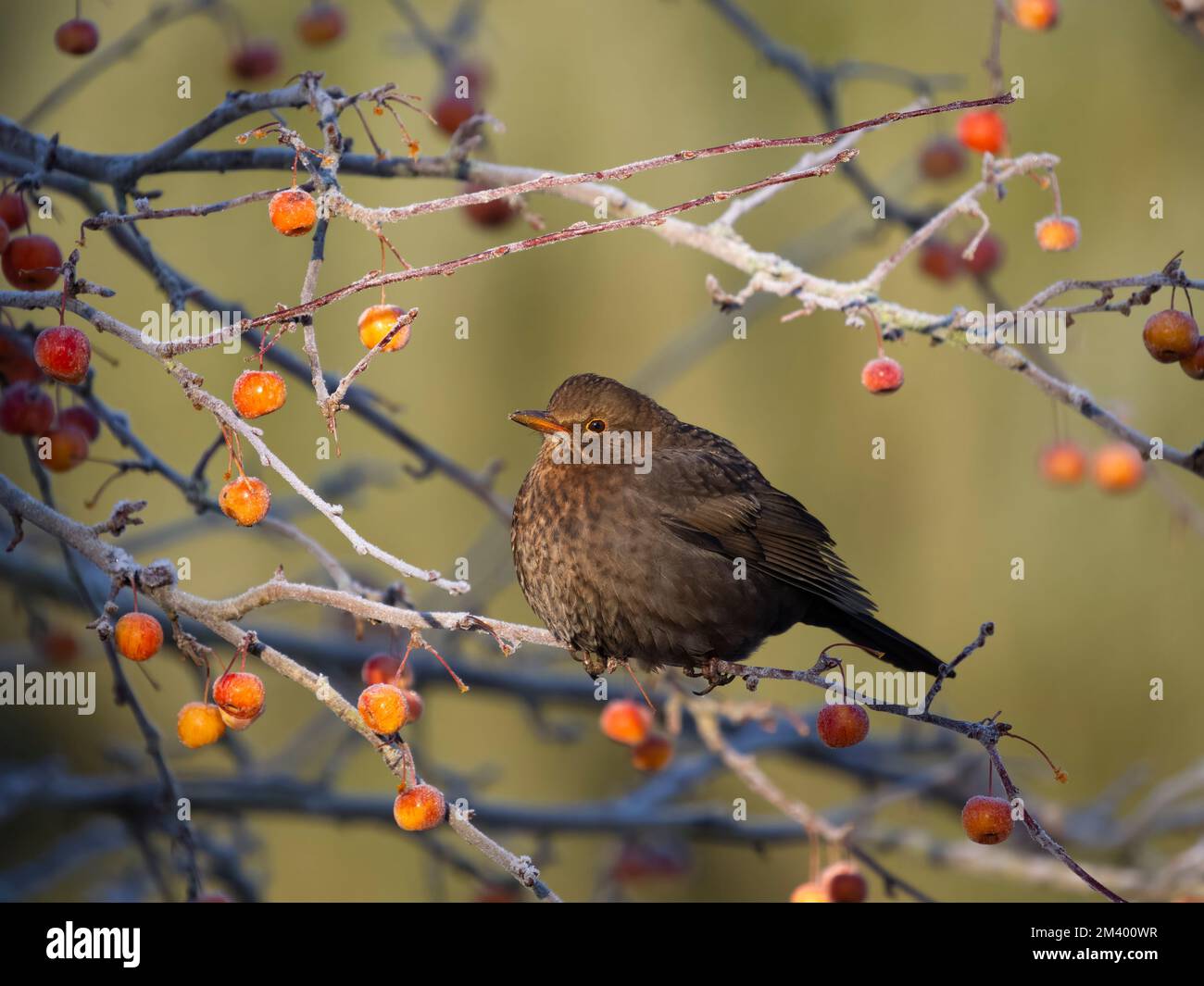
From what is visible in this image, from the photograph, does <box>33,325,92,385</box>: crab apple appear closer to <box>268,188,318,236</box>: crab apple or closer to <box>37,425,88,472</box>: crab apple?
<box>268,188,318,236</box>: crab apple

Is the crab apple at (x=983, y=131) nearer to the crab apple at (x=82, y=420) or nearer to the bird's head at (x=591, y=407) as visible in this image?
the bird's head at (x=591, y=407)

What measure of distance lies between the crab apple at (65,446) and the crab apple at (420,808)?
4.01ft

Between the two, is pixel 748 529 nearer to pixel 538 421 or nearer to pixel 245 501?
pixel 538 421

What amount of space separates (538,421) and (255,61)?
6.54 feet

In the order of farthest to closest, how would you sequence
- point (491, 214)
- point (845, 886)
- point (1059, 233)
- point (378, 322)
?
point (491, 214) → point (845, 886) → point (1059, 233) → point (378, 322)

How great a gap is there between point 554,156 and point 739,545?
155 inches

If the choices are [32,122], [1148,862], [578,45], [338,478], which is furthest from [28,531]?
[1148,862]

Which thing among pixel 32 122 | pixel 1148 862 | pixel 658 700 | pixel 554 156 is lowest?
pixel 1148 862

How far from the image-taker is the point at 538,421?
3533mm

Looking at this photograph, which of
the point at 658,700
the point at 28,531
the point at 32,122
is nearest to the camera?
the point at 32,122

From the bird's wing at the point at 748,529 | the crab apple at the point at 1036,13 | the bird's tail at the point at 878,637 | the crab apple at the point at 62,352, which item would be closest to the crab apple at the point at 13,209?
the crab apple at the point at 62,352

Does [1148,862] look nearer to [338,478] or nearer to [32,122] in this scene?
[338,478]

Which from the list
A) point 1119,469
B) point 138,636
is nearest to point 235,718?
point 138,636

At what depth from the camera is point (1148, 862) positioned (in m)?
5.58
